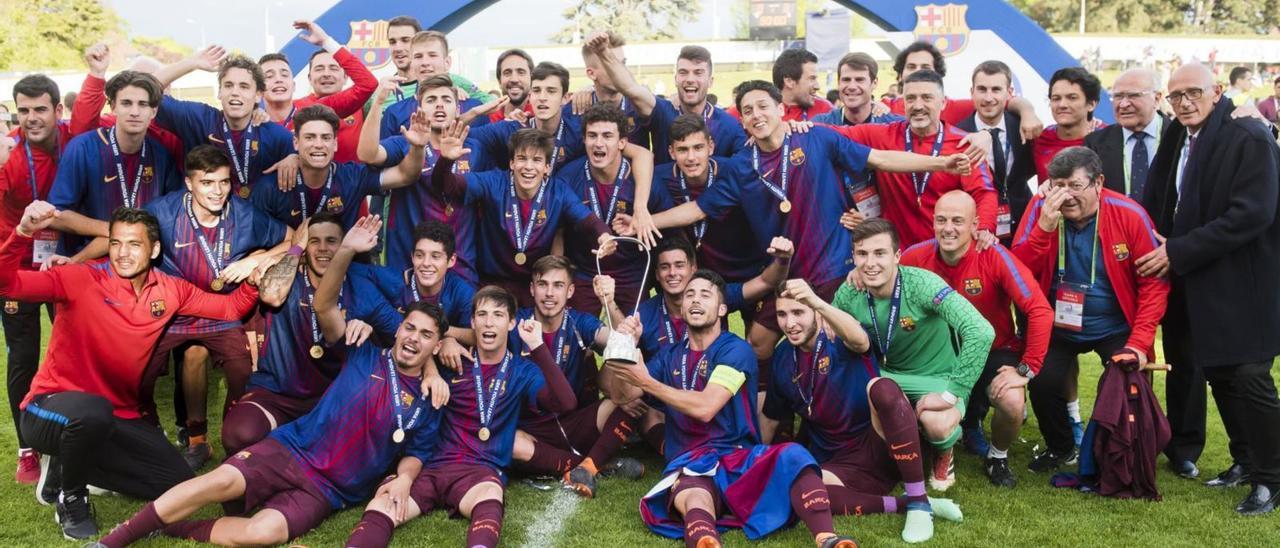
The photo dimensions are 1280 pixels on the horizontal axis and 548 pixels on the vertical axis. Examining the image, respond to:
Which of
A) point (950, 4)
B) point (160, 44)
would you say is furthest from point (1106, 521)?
point (160, 44)

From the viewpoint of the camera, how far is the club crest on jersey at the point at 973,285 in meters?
5.44

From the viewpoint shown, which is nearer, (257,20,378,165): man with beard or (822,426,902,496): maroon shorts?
(822,426,902,496): maroon shorts

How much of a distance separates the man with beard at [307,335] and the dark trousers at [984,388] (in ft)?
10.3

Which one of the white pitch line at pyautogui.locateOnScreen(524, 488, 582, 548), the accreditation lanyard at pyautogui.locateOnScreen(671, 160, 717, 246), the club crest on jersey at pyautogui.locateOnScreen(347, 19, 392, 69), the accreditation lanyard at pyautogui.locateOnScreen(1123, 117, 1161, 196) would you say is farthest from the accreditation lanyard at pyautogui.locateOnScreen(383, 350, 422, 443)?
the club crest on jersey at pyautogui.locateOnScreen(347, 19, 392, 69)

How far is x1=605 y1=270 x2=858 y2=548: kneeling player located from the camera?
4531 millimetres

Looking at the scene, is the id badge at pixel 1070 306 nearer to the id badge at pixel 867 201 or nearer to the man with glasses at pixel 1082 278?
the man with glasses at pixel 1082 278

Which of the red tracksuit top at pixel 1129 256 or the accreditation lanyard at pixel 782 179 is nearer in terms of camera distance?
the red tracksuit top at pixel 1129 256

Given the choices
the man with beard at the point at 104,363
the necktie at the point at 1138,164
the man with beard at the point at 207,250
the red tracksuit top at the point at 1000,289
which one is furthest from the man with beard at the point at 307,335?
the necktie at the point at 1138,164

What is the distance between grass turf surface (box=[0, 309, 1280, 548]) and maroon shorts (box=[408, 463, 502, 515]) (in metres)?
0.07

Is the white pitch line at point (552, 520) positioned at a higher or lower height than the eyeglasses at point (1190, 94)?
lower

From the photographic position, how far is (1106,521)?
480 cm

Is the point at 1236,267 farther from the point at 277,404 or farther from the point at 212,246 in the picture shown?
the point at 212,246

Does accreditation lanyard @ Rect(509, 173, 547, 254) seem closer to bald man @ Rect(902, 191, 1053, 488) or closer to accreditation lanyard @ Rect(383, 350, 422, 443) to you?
accreditation lanyard @ Rect(383, 350, 422, 443)

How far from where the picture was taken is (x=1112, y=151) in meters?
6.04
